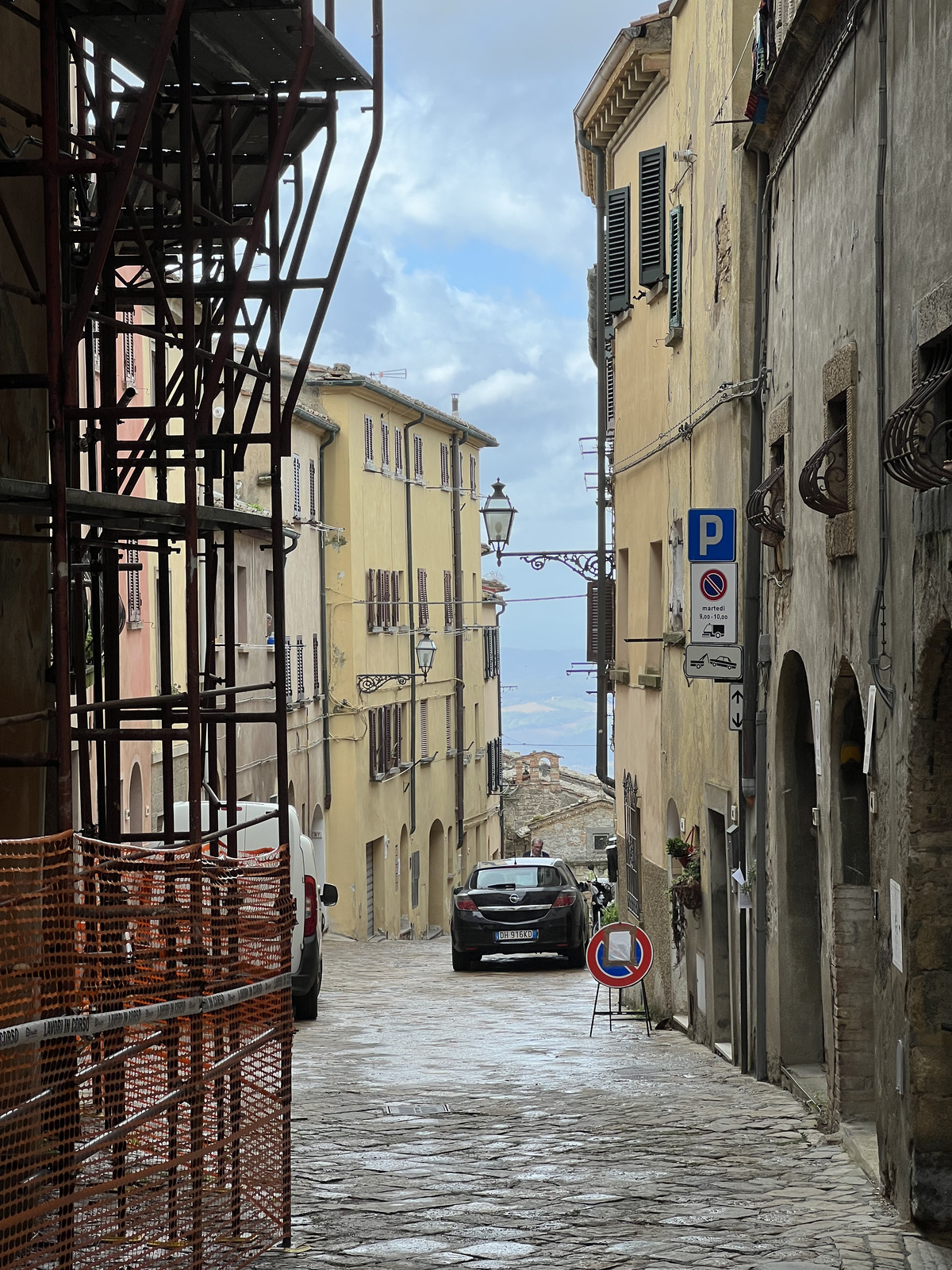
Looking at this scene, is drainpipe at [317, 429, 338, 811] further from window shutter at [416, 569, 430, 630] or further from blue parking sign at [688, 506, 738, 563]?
blue parking sign at [688, 506, 738, 563]

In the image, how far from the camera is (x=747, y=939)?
46.9 feet

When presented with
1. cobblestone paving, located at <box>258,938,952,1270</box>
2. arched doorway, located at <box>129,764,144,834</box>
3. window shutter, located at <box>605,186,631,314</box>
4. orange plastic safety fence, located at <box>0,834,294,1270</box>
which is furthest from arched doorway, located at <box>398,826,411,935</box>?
orange plastic safety fence, located at <box>0,834,294,1270</box>

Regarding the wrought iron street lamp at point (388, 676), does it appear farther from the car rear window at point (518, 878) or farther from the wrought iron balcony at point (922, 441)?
the wrought iron balcony at point (922, 441)

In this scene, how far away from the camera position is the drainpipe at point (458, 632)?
53.0 m

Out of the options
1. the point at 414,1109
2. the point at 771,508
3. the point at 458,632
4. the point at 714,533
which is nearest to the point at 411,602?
the point at 458,632

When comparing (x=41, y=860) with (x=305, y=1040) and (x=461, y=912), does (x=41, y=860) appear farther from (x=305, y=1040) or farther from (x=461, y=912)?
(x=461, y=912)

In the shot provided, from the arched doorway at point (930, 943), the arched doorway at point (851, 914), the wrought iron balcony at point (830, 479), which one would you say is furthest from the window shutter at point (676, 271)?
the arched doorway at point (930, 943)

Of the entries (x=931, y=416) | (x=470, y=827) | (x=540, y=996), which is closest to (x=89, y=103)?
(x=931, y=416)

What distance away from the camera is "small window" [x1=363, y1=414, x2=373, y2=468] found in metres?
43.9

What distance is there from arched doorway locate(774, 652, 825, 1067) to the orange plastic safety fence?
5.68 meters

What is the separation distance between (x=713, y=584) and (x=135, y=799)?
11.6 m

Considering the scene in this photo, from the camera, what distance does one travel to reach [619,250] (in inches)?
921

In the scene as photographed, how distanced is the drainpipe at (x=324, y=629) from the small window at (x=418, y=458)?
7.73 m

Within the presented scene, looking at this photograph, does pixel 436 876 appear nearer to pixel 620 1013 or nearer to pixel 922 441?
pixel 620 1013
